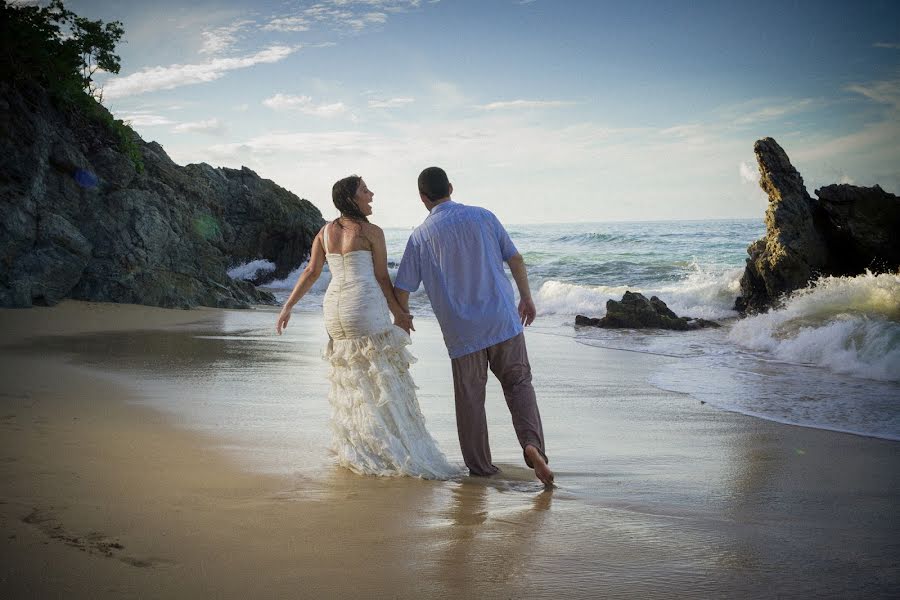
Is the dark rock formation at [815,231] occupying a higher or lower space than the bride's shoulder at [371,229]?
higher

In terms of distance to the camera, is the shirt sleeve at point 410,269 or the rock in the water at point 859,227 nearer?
the shirt sleeve at point 410,269

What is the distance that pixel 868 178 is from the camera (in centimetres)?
2077

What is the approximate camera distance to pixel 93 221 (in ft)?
48.3

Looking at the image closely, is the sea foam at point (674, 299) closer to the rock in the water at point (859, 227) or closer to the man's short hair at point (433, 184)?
the rock in the water at point (859, 227)

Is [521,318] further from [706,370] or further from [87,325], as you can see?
[87,325]

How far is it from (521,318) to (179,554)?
2.66 meters

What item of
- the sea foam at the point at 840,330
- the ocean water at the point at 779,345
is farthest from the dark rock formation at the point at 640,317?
the sea foam at the point at 840,330

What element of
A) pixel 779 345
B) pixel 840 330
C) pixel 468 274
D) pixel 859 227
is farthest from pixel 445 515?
pixel 859 227

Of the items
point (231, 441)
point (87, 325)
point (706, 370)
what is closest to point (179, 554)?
point (231, 441)

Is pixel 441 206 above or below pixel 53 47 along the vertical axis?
below

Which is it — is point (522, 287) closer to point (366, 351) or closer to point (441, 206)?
point (441, 206)

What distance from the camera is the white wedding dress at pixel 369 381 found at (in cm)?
465

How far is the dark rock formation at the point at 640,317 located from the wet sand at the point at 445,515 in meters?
9.48

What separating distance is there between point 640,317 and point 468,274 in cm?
1201
